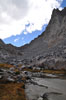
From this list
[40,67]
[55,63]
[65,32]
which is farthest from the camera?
[65,32]

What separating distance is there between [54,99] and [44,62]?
34.8 m

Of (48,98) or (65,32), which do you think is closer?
(48,98)

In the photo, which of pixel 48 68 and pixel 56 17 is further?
pixel 56 17

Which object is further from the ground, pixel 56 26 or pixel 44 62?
pixel 56 26

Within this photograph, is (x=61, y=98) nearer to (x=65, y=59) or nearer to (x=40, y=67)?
(x=65, y=59)

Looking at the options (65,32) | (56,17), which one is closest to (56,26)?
(56,17)

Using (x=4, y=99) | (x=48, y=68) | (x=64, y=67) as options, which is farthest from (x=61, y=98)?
(x=48, y=68)

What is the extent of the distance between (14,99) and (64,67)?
30.1 metres

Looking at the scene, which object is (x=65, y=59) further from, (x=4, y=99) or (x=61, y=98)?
(x=4, y=99)

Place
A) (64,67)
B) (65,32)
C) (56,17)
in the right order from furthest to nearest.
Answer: (56,17) < (65,32) < (64,67)

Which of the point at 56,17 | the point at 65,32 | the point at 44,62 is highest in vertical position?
the point at 56,17

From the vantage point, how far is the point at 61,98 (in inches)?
480

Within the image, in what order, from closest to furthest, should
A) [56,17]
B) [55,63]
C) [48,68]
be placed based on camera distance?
[55,63], [48,68], [56,17]

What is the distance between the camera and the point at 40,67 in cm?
4872
